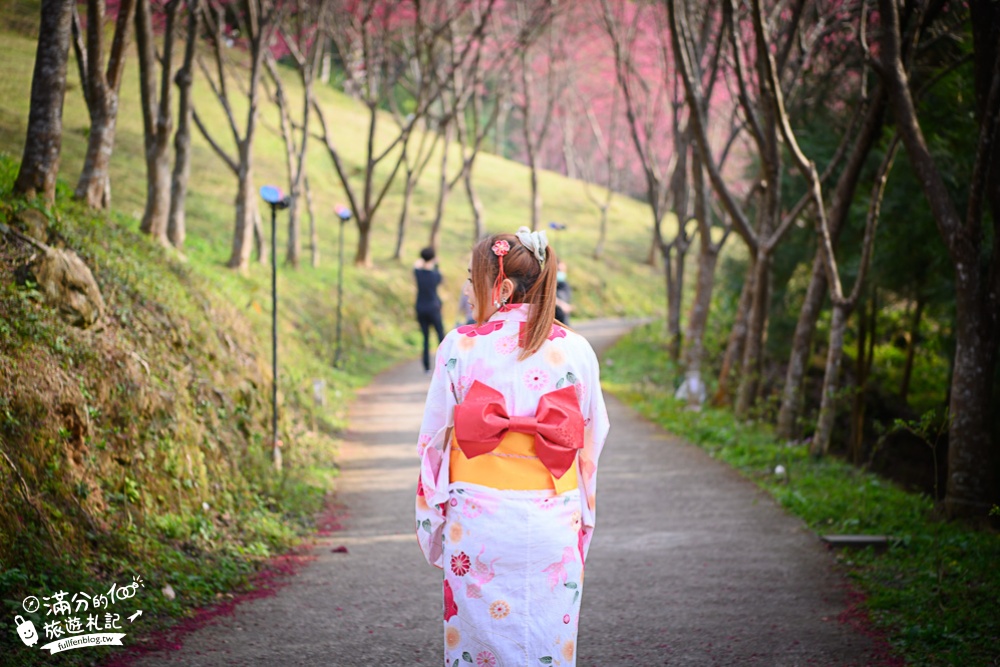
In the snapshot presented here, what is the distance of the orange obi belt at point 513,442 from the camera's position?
2971 mm

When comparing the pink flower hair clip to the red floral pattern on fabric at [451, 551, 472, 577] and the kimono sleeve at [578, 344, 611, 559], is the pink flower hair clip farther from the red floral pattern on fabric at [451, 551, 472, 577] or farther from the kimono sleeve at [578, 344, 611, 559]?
the red floral pattern on fabric at [451, 551, 472, 577]

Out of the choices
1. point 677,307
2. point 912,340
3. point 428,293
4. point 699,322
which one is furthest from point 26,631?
point 912,340

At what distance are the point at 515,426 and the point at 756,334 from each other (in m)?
8.68

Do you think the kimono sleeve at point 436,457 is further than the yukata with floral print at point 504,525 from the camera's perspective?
Yes

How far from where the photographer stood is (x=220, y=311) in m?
9.12

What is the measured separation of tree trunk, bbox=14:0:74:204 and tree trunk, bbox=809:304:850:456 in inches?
288

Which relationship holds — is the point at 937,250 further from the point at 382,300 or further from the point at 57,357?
the point at 382,300

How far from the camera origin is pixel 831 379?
8.73m

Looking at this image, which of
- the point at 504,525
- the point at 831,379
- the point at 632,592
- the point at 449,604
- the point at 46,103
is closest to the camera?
the point at 504,525

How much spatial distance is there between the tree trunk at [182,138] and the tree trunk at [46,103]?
4655 millimetres

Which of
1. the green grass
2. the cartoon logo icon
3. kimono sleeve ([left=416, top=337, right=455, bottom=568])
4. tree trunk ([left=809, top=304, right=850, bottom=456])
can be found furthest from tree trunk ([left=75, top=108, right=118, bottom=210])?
tree trunk ([left=809, top=304, right=850, bottom=456])

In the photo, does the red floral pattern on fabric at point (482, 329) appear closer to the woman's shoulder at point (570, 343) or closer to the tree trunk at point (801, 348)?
the woman's shoulder at point (570, 343)

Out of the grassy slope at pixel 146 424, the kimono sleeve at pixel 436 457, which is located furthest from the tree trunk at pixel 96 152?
the kimono sleeve at pixel 436 457

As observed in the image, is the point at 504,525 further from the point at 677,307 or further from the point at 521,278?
the point at 677,307
